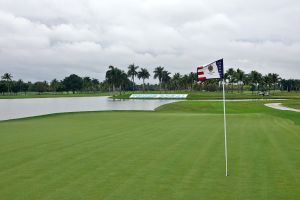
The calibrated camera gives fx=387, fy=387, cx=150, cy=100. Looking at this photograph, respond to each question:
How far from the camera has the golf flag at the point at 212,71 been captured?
37.9ft

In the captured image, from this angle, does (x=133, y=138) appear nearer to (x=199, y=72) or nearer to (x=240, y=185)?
(x=199, y=72)

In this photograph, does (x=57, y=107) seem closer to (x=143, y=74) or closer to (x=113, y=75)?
(x=113, y=75)

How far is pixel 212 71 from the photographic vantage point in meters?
11.8

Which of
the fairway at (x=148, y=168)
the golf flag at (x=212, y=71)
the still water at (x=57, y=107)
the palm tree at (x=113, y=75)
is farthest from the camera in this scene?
the palm tree at (x=113, y=75)

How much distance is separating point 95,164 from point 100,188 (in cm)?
301

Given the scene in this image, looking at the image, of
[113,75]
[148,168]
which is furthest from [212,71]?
[113,75]

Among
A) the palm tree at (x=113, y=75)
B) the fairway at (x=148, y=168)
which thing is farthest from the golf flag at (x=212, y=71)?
the palm tree at (x=113, y=75)

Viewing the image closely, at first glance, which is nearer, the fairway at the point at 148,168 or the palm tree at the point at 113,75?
the fairway at the point at 148,168

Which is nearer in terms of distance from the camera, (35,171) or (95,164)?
(35,171)

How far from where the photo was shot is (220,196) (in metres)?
8.93

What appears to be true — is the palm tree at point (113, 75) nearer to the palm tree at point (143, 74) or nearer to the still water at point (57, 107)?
the palm tree at point (143, 74)

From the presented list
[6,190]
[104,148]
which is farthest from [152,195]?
[104,148]

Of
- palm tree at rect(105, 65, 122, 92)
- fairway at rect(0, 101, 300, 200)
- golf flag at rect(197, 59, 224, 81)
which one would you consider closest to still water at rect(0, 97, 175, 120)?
fairway at rect(0, 101, 300, 200)

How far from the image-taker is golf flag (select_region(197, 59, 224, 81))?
11.6 m
